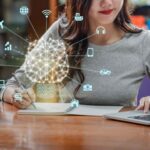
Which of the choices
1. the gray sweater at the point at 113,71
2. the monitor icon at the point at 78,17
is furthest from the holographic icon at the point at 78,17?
the gray sweater at the point at 113,71

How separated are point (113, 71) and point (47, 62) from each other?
0.31m

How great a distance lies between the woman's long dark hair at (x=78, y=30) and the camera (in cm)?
171

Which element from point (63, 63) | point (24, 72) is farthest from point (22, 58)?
point (63, 63)

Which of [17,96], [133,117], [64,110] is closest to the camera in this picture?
[133,117]

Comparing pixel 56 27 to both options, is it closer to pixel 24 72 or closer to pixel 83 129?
pixel 24 72

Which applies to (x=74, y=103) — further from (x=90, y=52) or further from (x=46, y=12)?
(x=46, y=12)

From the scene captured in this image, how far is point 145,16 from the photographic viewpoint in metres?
1.75

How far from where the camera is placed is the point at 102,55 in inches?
69.6

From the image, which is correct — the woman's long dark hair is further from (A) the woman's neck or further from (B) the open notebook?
(B) the open notebook

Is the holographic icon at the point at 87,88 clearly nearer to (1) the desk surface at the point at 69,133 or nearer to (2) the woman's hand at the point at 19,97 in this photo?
(2) the woman's hand at the point at 19,97

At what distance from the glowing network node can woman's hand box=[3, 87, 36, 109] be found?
0.24ft

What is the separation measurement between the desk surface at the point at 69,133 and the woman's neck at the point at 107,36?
471 mm

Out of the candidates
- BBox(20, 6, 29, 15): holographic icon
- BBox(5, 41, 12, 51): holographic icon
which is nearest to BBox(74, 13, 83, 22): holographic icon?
BBox(20, 6, 29, 15): holographic icon

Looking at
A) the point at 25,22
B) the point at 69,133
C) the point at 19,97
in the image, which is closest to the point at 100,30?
the point at 25,22
